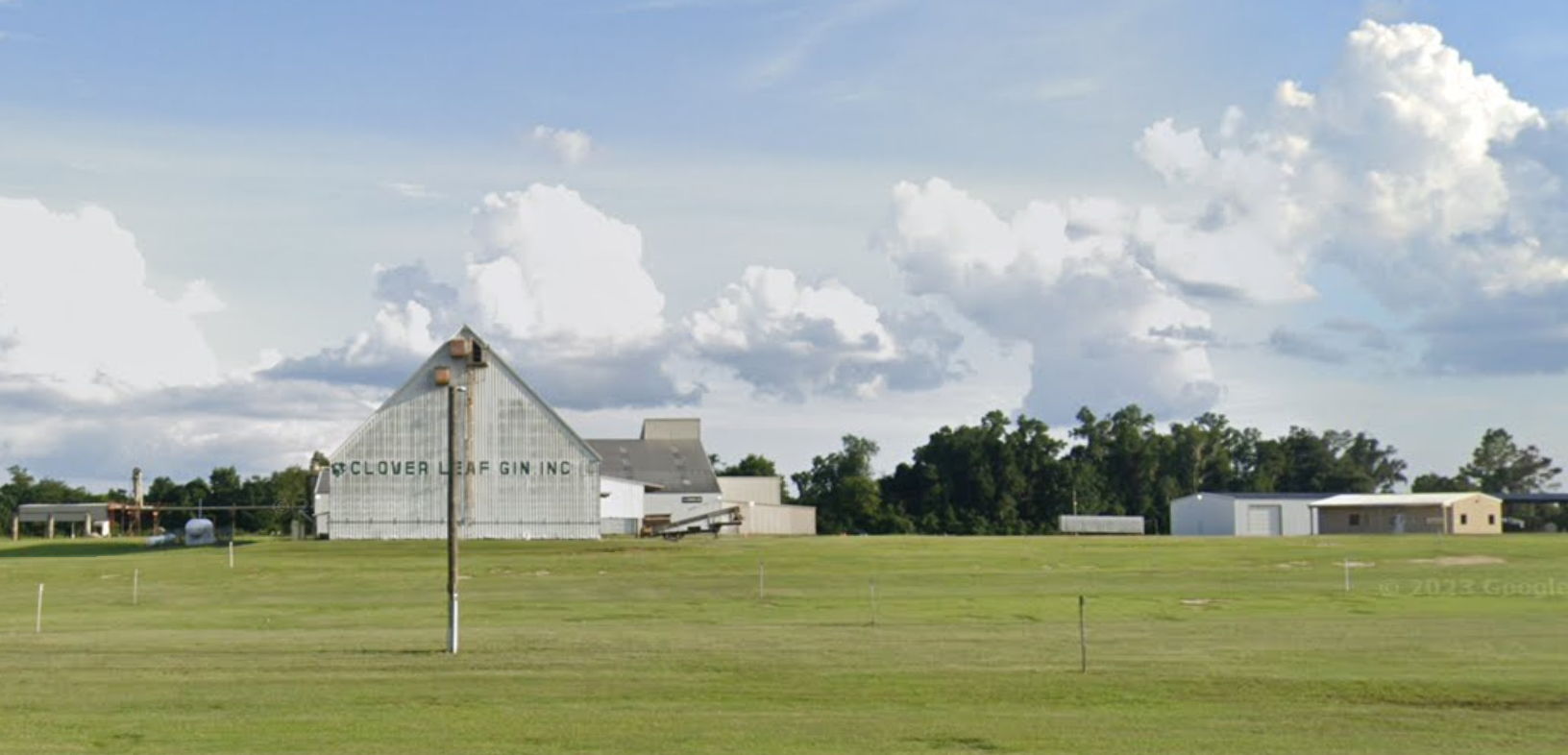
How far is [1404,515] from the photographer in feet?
490

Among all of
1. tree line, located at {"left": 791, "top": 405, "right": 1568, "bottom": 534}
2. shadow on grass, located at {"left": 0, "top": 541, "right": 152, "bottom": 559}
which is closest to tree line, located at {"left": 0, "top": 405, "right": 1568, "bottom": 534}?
tree line, located at {"left": 791, "top": 405, "right": 1568, "bottom": 534}

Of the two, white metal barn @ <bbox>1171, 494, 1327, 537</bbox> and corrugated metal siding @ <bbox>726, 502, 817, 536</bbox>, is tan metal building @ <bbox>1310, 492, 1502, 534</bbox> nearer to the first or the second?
white metal barn @ <bbox>1171, 494, 1327, 537</bbox>

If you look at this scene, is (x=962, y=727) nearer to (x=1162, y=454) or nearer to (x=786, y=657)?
(x=786, y=657)

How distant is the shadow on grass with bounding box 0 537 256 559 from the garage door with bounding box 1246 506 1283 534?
80914 mm

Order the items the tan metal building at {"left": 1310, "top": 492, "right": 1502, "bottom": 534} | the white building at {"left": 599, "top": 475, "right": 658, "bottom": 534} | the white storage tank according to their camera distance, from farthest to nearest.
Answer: the tan metal building at {"left": 1310, "top": 492, "right": 1502, "bottom": 534}
the white building at {"left": 599, "top": 475, "right": 658, "bottom": 534}
the white storage tank

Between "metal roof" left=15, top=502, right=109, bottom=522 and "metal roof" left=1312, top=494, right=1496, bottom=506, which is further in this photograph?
"metal roof" left=15, top=502, right=109, bottom=522

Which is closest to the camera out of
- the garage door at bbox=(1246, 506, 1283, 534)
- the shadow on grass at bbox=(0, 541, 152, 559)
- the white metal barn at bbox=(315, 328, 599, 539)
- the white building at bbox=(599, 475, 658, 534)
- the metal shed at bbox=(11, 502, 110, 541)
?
the shadow on grass at bbox=(0, 541, 152, 559)

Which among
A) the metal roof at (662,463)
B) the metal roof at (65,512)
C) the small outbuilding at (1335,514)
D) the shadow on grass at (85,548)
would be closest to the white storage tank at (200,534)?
the shadow on grass at (85,548)

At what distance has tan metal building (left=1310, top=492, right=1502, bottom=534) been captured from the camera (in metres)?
147

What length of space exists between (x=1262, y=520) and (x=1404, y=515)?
1421 cm

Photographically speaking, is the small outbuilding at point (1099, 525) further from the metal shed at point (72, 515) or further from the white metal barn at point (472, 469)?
the metal shed at point (72, 515)

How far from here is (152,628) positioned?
5450 centimetres

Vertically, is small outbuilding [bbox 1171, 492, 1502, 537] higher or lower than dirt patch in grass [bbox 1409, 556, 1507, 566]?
higher

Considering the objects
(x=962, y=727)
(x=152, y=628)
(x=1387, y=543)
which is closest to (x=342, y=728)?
(x=962, y=727)
